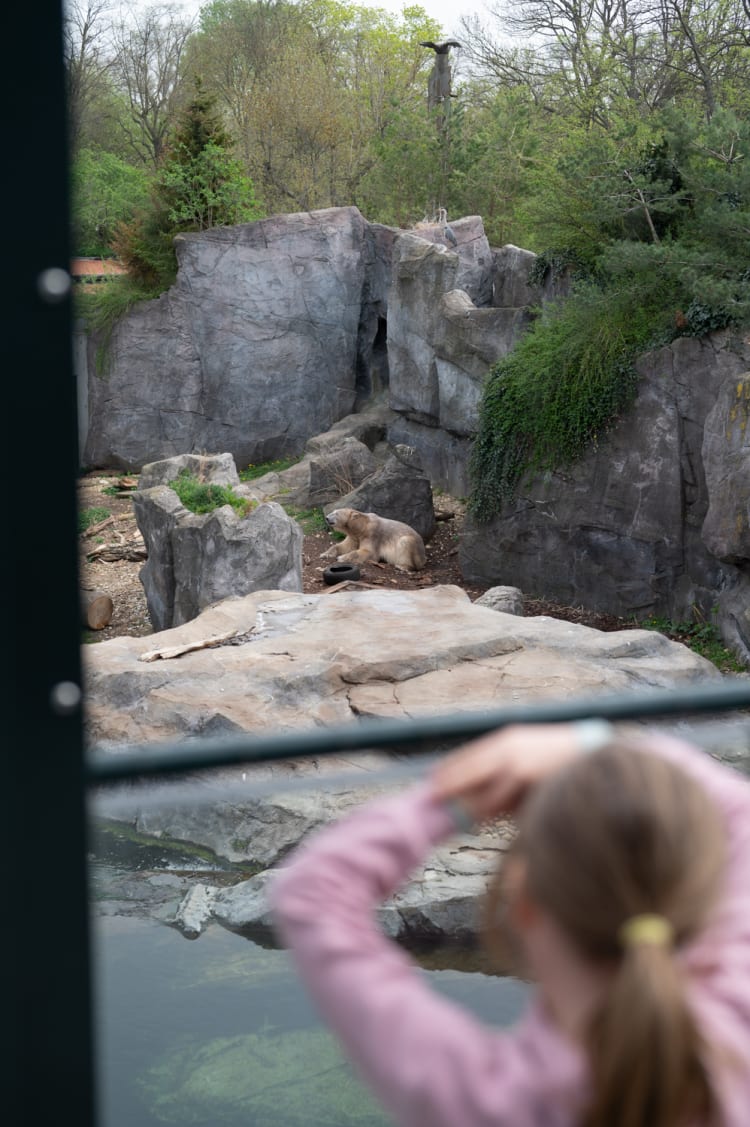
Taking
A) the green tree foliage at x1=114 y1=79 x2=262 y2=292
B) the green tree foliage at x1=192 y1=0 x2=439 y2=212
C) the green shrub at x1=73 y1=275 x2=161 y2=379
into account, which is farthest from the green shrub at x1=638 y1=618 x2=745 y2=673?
the green tree foliage at x1=192 y1=0 x2=439 y2=212

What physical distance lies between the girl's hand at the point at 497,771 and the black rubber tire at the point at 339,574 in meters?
9.12

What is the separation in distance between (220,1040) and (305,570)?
30.3 feet

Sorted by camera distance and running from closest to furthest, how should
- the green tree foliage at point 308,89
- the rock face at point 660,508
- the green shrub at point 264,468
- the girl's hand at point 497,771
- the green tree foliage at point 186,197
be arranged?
1. the girl's hand at point 497,771
2. the rock face at point 660,508
3. the green shrub at point 264,468
4. the green tree foliage at point 186,197
5. the green tree foliage at point 308,89

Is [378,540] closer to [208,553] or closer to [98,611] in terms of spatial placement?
[208,553]

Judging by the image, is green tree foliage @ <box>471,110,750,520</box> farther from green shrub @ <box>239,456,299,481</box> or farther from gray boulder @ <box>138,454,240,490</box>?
green shrub @ <box>239,456,299,481</box>

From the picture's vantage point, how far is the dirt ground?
9.37 m

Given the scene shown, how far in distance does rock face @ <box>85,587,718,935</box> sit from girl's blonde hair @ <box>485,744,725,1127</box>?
3135 millimetres

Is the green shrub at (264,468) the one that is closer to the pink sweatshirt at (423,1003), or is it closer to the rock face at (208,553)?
the rock face at (208,553)

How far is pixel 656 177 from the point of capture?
9.34 m

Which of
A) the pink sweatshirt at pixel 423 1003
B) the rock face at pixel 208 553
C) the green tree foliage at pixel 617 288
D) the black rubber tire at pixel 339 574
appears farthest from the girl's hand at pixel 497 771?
the black rubber tire at pixel 339 574

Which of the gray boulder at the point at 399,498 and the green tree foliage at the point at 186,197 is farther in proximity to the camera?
the green tree foliage at the point at 186,197

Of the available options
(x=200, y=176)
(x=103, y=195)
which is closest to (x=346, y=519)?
(x=200, y=176)

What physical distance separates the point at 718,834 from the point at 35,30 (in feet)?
1.77

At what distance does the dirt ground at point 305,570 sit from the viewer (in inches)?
369
